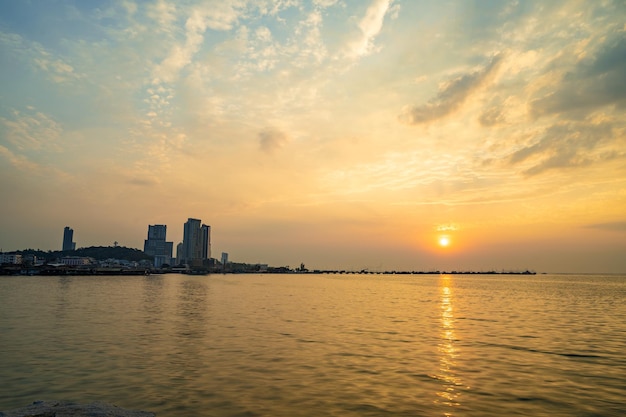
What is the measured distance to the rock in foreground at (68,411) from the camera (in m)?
14.4

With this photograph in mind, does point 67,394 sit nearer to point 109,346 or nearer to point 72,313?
point 109,346

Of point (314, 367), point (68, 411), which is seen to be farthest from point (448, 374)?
point (68, 411)

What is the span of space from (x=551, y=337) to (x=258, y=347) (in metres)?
29.7

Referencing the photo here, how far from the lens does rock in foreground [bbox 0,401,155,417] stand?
47.2ft

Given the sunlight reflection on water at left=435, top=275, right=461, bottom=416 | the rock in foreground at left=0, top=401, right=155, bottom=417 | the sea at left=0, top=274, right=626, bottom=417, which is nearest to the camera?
the rock in foreground at left=0, top=401, right=155, bottom=417

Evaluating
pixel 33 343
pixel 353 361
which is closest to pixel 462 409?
pixel 353 361

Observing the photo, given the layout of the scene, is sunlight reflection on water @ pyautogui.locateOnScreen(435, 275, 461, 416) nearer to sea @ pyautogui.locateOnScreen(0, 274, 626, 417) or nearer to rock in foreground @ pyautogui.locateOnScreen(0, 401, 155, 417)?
sea @ pyautogui.locateOnScreen(0, 274, 626, 417)

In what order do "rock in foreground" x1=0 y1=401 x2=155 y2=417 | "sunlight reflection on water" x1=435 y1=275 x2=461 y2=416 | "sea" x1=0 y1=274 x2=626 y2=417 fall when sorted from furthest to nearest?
"sunlight reflection on water" x1=435 y1=275 x2=461 y2=416, "sea" x1=0 y1=274 x2=626 y2=417, "rock in foreground" x1=0 y1=401 x2=155 y2=417

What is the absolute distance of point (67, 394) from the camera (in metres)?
20.0

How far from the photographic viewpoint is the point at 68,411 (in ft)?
48.6

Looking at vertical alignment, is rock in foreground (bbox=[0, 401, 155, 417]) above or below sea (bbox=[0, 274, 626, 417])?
above

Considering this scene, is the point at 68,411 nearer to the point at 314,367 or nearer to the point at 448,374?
the point at 314,367

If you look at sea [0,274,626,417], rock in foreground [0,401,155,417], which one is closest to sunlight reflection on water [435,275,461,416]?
sea [0,274,626,417]

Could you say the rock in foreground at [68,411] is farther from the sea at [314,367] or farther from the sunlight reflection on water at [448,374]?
the sunlight reflection on water at [448,374]
